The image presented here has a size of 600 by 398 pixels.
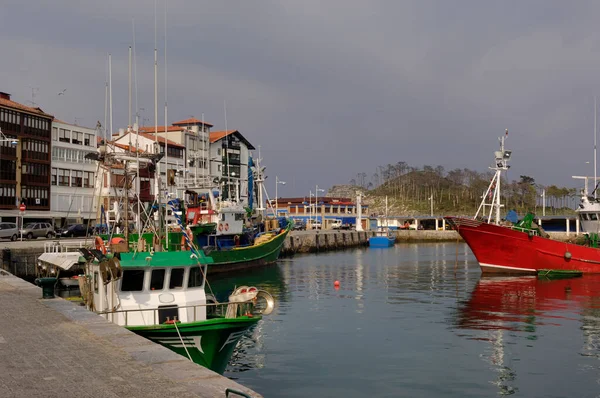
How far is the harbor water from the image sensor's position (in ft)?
65.2

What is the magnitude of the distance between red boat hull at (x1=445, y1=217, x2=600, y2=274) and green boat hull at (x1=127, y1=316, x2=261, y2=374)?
121ft

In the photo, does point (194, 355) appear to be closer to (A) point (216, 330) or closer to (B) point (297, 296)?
(A) point (216, 330)

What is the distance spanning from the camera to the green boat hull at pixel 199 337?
60.9 ft

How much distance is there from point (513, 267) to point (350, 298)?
61.0ft

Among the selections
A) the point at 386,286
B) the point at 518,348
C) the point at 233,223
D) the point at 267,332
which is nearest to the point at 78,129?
the point at 233,223

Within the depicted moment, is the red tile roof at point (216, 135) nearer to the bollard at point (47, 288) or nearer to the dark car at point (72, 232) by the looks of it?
the dark car at point (72, 232)

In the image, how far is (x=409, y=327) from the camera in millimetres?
29531

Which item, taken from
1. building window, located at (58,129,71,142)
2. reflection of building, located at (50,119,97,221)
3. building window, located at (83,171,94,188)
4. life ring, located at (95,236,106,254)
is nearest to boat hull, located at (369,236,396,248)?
→ reflection of building, located at (50,119,97,221)

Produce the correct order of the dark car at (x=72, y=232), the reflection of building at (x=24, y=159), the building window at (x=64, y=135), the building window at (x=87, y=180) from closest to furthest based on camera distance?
1. the dark car at (x=72, y=232)
2. the reflection of building at (x=24, y=159)
3. the building window at (x=64, y=135)
4. the building window at (x=87, y=180)

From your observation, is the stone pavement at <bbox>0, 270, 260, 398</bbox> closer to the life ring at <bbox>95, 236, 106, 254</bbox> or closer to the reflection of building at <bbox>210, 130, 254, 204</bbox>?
the life ring at <bbox>95, 236, 106, 254</bbox>

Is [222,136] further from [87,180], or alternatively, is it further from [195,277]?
[195,277]

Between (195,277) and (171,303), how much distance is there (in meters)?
1.15

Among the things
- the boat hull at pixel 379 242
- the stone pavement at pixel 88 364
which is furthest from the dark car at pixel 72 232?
the boat hull at pixel 379 242

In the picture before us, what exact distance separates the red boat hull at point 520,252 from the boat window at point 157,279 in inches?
1454
